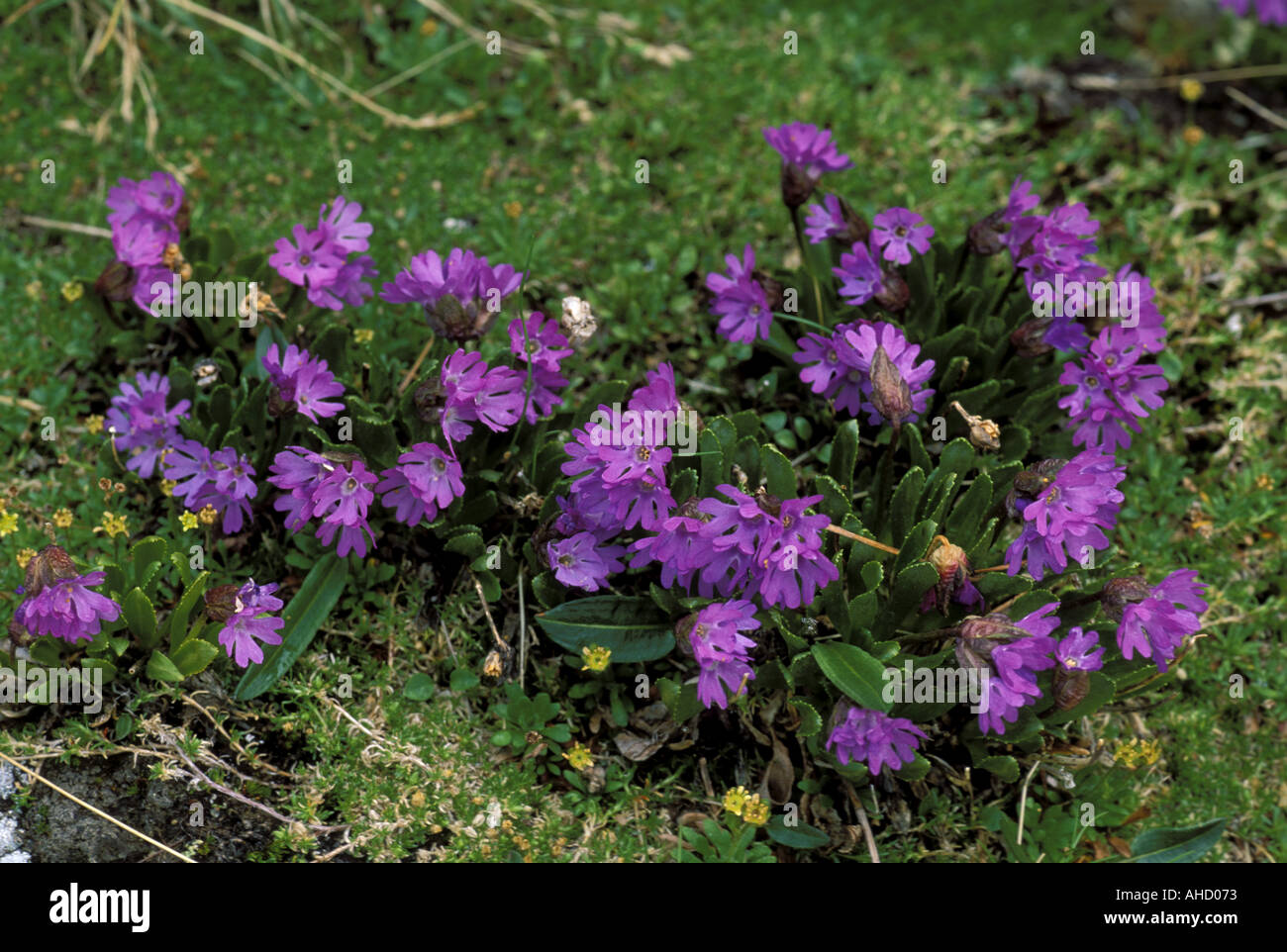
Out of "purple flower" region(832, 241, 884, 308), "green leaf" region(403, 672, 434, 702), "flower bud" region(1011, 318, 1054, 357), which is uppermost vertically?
"purple flower" region(832, 241, 884, 308)

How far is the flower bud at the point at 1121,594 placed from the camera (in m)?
2.76

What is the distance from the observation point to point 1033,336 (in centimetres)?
323

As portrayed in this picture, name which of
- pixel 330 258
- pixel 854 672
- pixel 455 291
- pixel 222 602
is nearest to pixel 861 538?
pixel 854 672

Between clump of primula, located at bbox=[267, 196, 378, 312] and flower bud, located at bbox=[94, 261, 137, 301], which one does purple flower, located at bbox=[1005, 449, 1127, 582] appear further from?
flower bud, located at bbox=[94, 261, 137, 301]

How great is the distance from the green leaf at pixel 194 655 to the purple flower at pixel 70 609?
0.18 metres

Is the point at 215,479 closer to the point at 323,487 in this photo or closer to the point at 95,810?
the point at 323,487

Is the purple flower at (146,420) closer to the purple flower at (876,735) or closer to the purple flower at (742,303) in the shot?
the purple flower at (742,303)

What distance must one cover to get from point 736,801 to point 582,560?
71 centimetres

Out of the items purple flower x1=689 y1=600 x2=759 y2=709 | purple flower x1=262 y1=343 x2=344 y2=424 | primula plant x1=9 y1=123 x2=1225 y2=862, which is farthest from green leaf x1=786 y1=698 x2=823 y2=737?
purple flower x1=262 y1=343 x2=344 y2=424

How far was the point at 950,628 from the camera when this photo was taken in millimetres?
2723

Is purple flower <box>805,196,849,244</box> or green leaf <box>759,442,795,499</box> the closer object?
green leaf <box>759,442,795,499</box>

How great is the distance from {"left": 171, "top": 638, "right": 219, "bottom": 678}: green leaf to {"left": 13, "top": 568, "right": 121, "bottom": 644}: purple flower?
0.18 meters

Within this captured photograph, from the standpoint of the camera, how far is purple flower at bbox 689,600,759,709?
8.89ft

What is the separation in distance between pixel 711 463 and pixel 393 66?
7.88 ft
